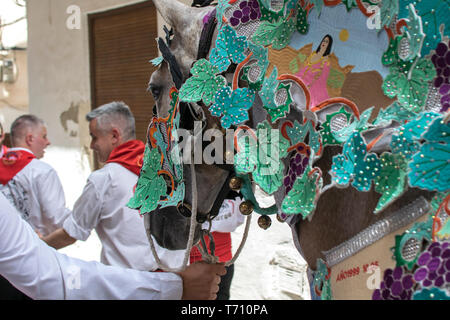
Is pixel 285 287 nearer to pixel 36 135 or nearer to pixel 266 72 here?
pixel 36 135

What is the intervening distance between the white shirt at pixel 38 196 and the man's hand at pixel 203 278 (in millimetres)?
2262

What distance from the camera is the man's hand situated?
5.75 ft

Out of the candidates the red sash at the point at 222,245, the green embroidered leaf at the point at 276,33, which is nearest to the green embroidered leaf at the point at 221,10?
the green embroidered leaf at the point at 276,33

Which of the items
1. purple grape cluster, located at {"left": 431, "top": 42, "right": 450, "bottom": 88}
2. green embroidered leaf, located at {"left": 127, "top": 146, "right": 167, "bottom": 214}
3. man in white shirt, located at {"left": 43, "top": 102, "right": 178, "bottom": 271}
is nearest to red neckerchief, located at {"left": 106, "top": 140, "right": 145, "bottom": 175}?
man in white shirt, located at {"left": 43, "top": 102, "right": 178, "bottom": 271}

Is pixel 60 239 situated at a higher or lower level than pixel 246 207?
lower

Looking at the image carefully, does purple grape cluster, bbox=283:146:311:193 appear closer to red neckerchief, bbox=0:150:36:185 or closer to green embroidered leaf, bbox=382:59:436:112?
green embroidered leaf, bbox=382:59:436:112

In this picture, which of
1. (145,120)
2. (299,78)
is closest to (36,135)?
(145,120)

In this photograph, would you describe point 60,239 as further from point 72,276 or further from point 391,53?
point 391,53

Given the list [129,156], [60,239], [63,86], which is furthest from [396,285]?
[63,86]

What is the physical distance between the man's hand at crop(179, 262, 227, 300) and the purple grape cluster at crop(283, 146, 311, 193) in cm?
74

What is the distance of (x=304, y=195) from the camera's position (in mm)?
1020

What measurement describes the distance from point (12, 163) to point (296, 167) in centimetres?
319

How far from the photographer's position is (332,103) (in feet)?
3.28
